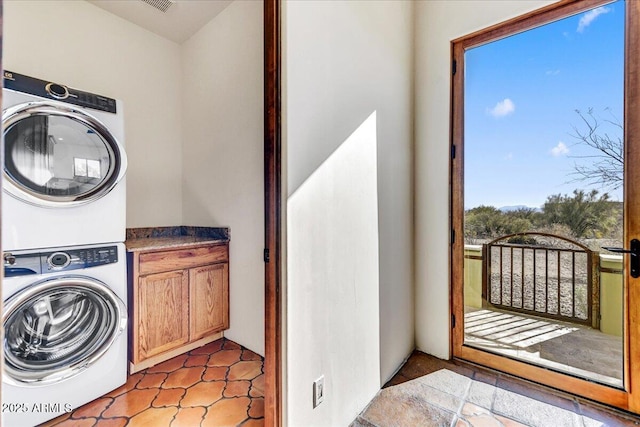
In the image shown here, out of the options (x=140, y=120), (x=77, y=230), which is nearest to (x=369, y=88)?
(x=77, y=230)

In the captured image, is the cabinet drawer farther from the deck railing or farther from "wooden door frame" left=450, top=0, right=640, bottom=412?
the deck railing

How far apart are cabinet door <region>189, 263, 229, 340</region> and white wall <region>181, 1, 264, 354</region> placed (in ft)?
0.22

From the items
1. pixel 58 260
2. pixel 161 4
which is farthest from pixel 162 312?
pixel 161 4

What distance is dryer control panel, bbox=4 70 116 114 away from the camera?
1.47 m

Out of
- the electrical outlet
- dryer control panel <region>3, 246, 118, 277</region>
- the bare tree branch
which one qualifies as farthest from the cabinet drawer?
the bare tree branch

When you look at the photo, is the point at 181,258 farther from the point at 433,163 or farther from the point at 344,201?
the point at 433,163

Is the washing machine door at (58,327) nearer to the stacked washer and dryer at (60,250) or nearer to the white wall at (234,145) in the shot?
the stacked washer and dryer at (60,250)

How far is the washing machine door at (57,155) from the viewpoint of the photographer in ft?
4.83

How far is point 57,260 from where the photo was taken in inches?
61.7

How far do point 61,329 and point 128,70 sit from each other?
2152mm

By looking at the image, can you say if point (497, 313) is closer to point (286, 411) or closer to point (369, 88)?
point (286, 411)

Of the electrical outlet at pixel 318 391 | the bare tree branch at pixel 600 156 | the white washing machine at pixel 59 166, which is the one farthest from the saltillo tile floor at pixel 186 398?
the bare tree branch at pixel 600 156

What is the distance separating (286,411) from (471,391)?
1.26 m

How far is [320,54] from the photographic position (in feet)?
4.53
